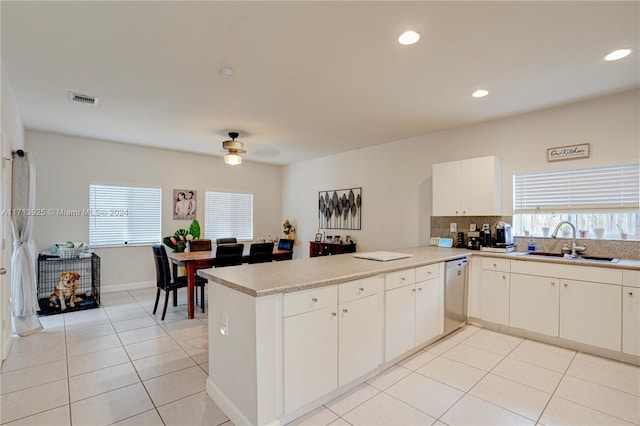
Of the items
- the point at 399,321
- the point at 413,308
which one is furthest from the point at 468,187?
the point at 399,321

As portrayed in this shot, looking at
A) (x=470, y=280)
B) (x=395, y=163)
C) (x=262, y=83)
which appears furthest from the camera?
(x=395, y=163)

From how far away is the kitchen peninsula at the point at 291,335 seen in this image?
1.84 meters

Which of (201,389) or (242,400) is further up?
(242,400)

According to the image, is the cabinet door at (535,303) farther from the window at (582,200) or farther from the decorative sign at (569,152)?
the decorative sign at (569,152)

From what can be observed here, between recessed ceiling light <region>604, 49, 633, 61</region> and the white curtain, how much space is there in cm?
564

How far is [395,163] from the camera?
514cm

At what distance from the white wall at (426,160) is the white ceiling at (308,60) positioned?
225 millimetres

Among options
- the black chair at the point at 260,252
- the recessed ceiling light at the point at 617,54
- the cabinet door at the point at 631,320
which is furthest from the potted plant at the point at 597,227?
the black chair at the point at 260,252

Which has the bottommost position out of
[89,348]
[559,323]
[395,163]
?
[89,348]

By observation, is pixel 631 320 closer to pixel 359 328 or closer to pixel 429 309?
pixel 429 309

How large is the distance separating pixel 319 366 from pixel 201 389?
3.29ft

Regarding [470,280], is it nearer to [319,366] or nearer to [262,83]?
[319,366]

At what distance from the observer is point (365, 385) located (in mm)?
2424

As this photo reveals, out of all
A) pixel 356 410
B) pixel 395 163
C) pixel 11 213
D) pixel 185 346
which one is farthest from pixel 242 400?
pixel 395 163
